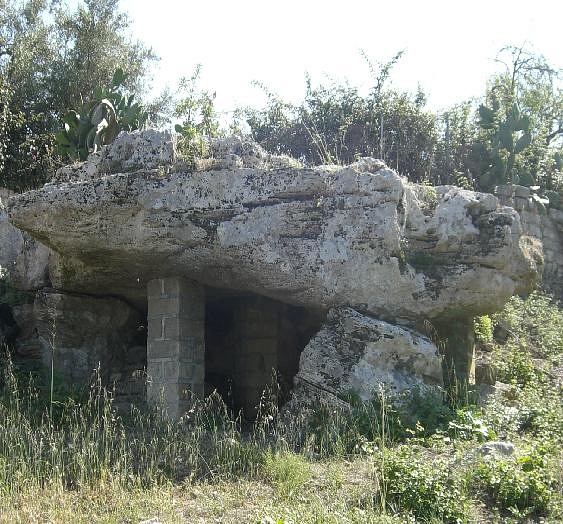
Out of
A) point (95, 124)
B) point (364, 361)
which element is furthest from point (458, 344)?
point (95, 124)

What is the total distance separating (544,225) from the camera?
14672mm

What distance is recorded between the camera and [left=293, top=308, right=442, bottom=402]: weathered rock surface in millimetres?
7688

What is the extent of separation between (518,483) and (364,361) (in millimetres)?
2440

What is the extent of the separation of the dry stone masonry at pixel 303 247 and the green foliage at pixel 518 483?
1895 mm

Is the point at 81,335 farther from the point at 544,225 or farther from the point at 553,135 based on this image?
the point at 553,135

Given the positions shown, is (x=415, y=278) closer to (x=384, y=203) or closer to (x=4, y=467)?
(x=384, y=203)

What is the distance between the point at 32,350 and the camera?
10.1 metres

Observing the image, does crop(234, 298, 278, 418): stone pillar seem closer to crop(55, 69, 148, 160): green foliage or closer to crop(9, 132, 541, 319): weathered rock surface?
crop(9, 132, 541, 319): weathered rock surface

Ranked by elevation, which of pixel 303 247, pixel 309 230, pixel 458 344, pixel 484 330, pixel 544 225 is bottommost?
pixel 458 344

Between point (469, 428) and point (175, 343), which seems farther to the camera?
point (175, 343)

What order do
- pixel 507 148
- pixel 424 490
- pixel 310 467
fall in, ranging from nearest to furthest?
1. pixel 424 490
2. pixel 310 467
3. pixel 507 148

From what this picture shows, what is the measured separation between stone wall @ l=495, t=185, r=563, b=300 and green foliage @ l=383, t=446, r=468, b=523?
850cm

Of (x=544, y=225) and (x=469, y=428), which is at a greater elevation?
(x=544, y=225)

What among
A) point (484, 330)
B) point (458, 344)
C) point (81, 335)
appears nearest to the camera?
point (458, 344)
